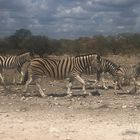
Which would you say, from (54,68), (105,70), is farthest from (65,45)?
(54,68)

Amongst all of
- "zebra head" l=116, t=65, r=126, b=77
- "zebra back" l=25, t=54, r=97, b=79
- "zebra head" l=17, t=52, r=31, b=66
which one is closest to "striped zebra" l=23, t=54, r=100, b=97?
"zebra back" l=25, t=54, r=97, b=79

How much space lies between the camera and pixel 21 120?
11.5 meters

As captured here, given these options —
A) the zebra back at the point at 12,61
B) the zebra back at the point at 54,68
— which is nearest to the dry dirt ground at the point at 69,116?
the zebra back at the point at 54,68

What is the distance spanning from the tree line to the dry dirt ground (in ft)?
81.2

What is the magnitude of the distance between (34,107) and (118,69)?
655 centimetres

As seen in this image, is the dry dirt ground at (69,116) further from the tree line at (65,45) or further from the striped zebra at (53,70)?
the tree line at (65,45)

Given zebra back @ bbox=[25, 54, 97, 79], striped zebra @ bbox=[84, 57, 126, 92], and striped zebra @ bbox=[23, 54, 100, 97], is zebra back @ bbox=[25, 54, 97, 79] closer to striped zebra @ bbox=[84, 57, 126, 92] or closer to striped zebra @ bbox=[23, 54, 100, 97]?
striped zebra @ bbox=[23, 54, 100, 97]

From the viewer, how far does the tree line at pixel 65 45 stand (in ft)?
141

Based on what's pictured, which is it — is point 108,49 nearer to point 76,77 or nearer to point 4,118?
point 76,77

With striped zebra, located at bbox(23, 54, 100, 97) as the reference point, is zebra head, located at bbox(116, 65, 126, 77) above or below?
below

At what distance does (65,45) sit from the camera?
52031 millimetres

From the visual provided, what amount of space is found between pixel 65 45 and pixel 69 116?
1581 inches

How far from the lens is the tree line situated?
141 ft

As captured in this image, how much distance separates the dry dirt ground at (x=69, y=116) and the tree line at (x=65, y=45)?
24.8 m
